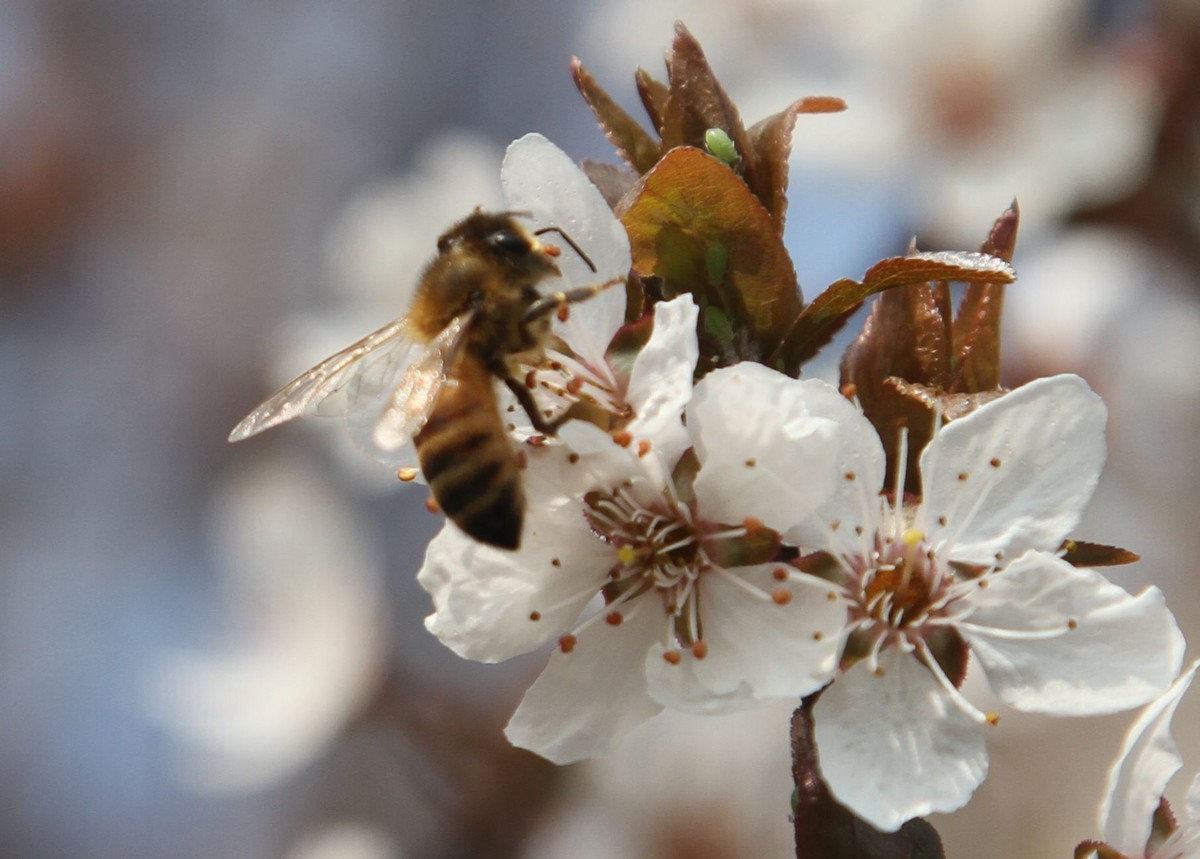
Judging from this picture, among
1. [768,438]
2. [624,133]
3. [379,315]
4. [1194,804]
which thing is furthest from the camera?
[379,315]

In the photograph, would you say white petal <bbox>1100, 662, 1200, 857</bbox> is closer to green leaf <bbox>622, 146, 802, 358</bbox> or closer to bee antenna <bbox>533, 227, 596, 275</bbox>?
green leaf <bbox>622, 146, 802, 358</bbox>

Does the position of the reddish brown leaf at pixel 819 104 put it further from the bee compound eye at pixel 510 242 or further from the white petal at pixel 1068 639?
the white petal at pixel 1068 639

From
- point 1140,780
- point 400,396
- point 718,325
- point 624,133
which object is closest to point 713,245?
point 718,325

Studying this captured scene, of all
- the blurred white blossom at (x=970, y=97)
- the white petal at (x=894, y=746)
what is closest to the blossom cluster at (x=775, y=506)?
the white petal at (x=894, y=746)

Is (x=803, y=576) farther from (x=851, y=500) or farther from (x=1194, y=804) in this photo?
(x=1194, y=804)

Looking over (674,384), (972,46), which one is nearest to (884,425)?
(674,384)

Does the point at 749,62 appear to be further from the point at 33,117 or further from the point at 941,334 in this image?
the point at 33,117

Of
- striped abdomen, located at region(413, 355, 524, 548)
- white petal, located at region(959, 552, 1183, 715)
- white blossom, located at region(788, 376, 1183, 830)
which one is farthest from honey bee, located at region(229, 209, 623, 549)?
white petal, located at region(959, 552, 1183, 715)

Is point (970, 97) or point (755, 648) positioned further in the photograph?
point (970, 97)

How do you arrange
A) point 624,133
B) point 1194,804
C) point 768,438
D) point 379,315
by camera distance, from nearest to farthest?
point 768,438 < point 1194,804 < point 624,133 < point 379,315
